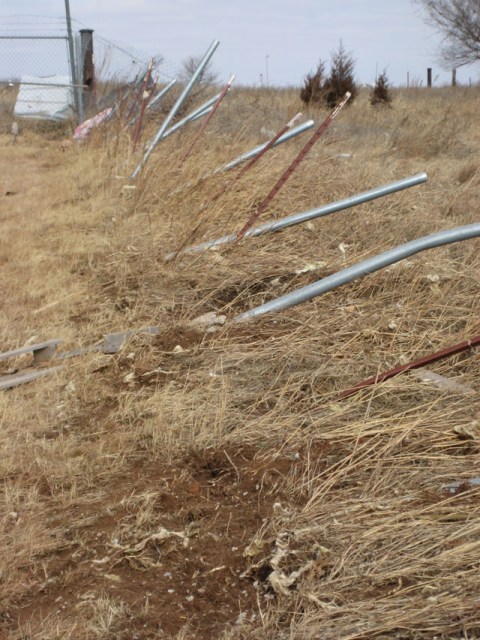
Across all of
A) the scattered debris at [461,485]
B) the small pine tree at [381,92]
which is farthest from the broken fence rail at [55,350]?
the small pine tree at [381,92]

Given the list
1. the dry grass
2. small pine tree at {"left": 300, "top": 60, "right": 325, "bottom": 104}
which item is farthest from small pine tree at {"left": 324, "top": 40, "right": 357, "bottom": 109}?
the dry grass

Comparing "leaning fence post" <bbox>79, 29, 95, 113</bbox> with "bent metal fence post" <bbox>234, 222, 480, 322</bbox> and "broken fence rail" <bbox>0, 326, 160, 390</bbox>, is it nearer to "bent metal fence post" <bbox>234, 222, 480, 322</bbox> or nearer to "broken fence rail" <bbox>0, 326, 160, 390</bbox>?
"broken fence rail" <bbox>0, 326, 160, 390</bbox>

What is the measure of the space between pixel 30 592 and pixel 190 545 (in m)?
0.50

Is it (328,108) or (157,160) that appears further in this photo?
(328,108)

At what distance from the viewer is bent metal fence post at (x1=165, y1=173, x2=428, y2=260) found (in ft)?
15.6

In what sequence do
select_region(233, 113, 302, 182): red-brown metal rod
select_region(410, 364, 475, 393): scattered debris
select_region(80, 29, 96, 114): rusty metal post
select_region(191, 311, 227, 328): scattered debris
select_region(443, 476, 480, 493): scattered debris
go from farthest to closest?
select_region(80, 29, 96, 114): rusty metal post < select_region(233, 113, 302, 182): red-brown metal rod < select_region(191, 311, 227, 328): scattered debris < select_region(410, 364, 475, 393): scattered debris < select_region(443, 476, 480, 493): scattered debris

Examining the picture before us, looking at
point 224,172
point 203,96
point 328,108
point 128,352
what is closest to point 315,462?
point 128,352

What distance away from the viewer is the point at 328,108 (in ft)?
49.2

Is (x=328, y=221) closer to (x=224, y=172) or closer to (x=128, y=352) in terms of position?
(x=224, y=172)

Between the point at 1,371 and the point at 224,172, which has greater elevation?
the point at 224,172

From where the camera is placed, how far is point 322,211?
489 cm

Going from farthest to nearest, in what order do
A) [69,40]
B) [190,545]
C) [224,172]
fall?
[69,40]
[224,172]
[190,545]

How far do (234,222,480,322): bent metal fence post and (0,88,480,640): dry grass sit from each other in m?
0.11

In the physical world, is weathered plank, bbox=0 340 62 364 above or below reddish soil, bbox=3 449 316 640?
above
